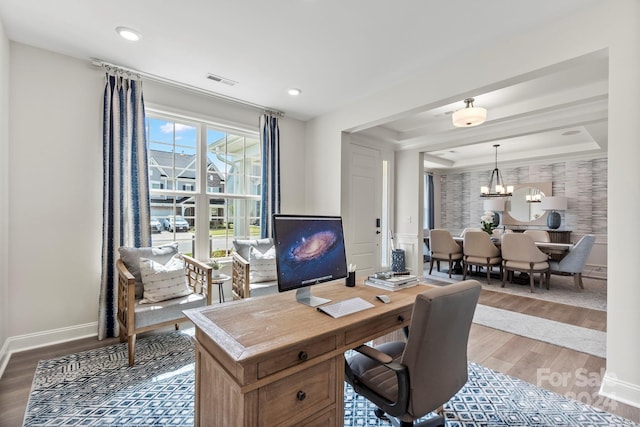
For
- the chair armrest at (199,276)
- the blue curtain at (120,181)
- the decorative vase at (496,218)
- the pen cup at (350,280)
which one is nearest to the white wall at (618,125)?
the pen cup at (350,280)

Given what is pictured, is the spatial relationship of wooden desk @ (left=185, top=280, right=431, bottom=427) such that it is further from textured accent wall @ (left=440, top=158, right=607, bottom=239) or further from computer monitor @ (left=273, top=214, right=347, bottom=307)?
textured accent wall @ (left=440, top=158, right=607, bottom=239)

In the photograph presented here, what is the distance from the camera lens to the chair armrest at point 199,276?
2.84 m

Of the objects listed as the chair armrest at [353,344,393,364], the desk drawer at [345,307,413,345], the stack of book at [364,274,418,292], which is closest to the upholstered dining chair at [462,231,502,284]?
the stack of book at [364,274,418,292]

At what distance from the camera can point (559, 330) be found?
125 inches

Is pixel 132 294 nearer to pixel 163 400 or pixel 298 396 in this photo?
pixel 163 400

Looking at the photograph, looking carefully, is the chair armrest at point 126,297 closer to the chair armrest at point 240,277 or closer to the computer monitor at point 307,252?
the chair armrest at point 240,277

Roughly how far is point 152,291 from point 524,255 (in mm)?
5335

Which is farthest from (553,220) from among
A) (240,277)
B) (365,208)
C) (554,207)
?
(240,277)

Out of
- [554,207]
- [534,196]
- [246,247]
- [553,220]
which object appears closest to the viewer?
[246,247]

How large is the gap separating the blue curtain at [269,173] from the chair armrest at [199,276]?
118cm

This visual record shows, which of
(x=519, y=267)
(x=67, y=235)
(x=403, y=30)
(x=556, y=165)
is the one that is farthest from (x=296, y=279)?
(x=556, y=165)

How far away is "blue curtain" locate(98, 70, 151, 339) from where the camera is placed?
288 cm

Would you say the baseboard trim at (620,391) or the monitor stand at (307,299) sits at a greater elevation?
the monitor stand at (307,299)

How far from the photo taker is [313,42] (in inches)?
102
